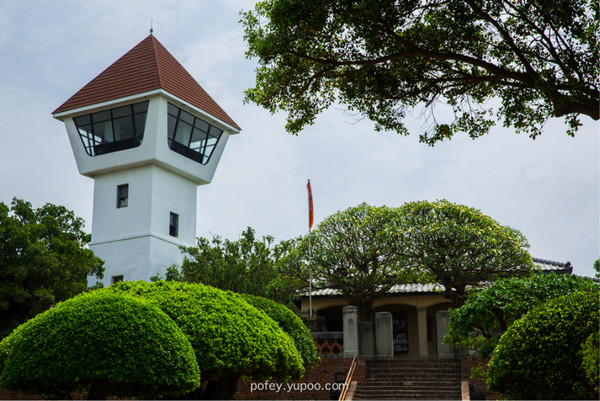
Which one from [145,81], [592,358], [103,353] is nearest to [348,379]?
[103,353]

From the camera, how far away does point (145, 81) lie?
35812mm

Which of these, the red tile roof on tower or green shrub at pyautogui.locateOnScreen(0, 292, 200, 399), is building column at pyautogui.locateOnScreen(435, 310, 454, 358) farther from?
the red tile roof on tower

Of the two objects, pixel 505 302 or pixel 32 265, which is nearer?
pixel 505 302

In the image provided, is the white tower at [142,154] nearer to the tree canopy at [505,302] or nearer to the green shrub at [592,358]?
the tree canopy at [505,302]

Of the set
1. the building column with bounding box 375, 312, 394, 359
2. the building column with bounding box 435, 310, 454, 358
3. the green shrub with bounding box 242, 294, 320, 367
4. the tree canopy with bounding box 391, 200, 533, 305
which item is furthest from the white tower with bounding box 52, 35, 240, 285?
the green shrub with bounding box 242, 294, 320, 367

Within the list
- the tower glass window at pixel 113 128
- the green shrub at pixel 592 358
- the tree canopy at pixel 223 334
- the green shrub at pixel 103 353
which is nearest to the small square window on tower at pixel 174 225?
the tower glass window at pixel 113 128

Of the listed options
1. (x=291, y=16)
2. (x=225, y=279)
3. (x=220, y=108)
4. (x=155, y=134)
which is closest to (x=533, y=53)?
(x=291, y=16)

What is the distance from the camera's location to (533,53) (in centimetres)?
1117

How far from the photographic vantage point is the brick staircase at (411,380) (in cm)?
2066

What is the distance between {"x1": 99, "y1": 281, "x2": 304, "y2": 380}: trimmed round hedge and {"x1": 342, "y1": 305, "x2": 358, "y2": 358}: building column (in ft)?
24.6

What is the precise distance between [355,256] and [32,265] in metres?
11.7

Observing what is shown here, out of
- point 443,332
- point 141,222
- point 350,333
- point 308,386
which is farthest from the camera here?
point 141,222

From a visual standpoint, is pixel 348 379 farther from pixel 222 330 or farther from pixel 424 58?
pixel 424 58

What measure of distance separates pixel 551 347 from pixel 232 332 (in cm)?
625
